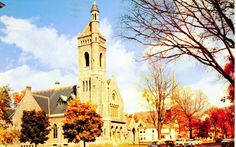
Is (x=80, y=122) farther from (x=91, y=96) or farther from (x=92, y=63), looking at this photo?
(x=92, y=63)

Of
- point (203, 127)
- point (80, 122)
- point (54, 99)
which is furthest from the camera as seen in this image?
point (203, 127)

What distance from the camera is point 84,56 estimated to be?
58.8 m

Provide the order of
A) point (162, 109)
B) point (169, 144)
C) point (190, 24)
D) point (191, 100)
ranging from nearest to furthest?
1. point (190, 24)
2. point (162, 109)
3. point (169, 144)
4. point (191, 100)

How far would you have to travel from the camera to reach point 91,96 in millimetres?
56188

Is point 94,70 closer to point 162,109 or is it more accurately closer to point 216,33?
point 162,109

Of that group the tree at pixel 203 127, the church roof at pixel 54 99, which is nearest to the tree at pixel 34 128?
the church roof at pixel 54 99

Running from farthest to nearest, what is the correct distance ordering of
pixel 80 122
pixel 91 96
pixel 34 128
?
pixel 91 96, pixel 34 128, pixel 80 122

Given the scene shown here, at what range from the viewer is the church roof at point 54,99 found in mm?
59369

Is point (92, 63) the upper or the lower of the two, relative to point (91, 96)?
upper

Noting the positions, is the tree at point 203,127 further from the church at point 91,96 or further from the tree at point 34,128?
the tree at point 34,128

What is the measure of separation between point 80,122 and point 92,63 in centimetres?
1788

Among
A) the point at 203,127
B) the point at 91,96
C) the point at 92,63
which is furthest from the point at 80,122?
the point at 203,127

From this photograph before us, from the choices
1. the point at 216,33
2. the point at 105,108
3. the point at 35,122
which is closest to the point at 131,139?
the point at 105,108

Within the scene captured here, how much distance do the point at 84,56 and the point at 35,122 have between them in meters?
16.9
